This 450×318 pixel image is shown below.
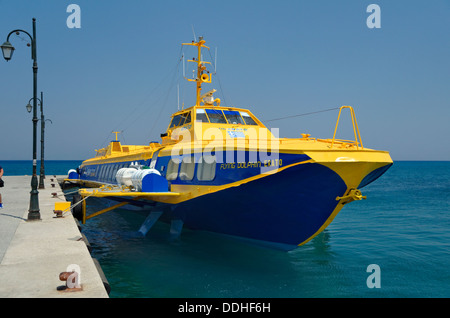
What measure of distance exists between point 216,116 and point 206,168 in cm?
396

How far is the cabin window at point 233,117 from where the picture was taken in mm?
13930

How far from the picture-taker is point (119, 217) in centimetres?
2034

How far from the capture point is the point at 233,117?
14078mm

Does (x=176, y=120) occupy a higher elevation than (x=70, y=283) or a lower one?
higher

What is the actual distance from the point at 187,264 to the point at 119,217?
423 inches

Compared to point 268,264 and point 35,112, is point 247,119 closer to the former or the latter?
point 268,264

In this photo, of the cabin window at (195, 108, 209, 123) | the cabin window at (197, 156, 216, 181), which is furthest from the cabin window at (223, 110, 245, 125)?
the cabin window at (197, 156, 216, 181)

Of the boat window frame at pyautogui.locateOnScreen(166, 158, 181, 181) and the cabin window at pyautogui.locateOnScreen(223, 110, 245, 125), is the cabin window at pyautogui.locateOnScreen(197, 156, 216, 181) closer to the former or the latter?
the boat window frame at pyautogui.locateOnScreen(166, 158, 181, 181)

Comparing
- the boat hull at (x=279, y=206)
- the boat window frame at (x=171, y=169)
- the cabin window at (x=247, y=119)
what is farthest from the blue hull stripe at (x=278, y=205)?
the cabin window at (x=247, y=119)

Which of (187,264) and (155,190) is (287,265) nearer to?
(187,264)

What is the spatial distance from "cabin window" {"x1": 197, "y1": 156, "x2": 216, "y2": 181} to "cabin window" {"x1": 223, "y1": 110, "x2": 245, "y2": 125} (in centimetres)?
381

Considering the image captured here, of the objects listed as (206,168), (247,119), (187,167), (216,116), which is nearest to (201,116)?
(216,116)

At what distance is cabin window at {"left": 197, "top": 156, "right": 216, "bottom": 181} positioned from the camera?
32.8ft
